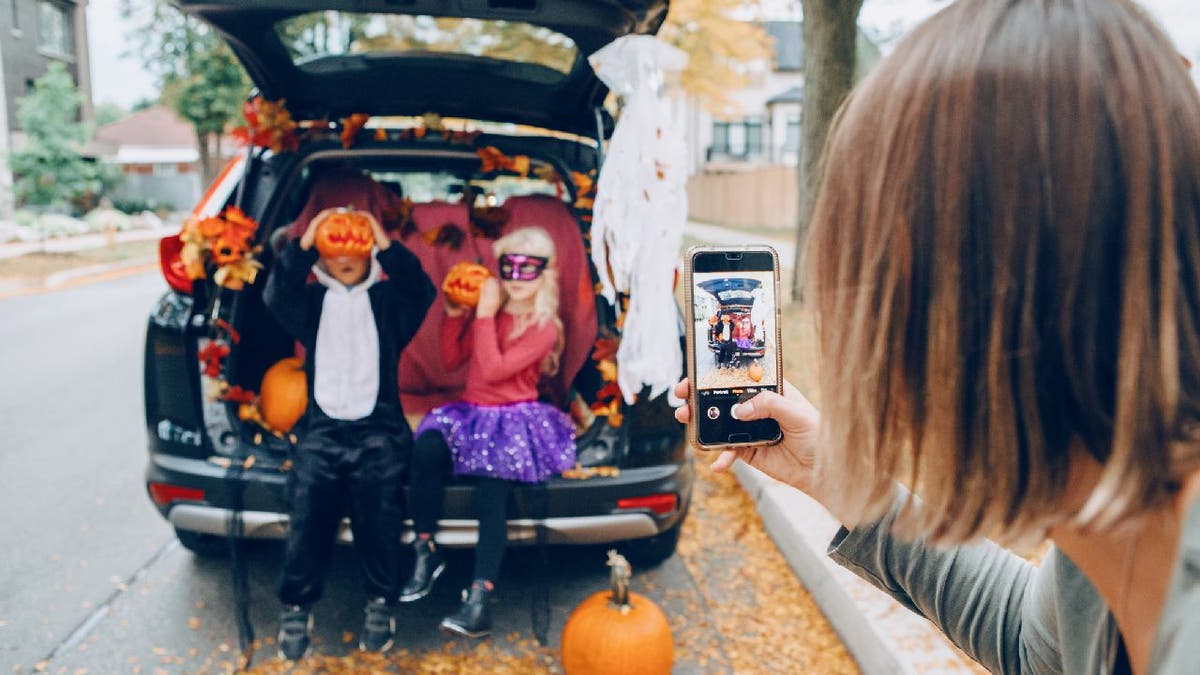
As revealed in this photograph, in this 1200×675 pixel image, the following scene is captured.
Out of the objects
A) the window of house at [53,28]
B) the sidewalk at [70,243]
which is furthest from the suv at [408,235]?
the window of house at [53,28]

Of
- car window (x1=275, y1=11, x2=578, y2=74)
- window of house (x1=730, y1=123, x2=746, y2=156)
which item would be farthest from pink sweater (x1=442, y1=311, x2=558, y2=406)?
window of house (x1=730, y1=123, x2=746, y2=156)

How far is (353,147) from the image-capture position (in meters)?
4.05

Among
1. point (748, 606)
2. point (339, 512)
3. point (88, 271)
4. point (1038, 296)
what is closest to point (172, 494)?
point (339, 512)

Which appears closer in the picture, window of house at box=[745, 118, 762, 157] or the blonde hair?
the blonde hair

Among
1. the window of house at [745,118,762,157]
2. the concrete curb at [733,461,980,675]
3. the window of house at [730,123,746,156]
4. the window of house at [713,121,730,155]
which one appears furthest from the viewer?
the window of house at [730,123,746,156]

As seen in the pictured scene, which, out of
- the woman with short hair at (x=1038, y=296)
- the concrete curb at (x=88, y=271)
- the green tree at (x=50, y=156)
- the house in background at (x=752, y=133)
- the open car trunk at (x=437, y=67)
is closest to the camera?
the woman with short hair at (x=1038, y=296)

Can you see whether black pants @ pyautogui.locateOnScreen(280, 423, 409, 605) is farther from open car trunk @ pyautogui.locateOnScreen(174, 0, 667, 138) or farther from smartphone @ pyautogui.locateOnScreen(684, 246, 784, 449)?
smartphone @ pyautogui.locateOnScreen(684, 246, 784, 449)

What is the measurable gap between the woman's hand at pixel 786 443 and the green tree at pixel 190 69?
70.6 feet

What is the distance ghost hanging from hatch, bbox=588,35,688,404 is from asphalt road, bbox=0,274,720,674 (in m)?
0.90

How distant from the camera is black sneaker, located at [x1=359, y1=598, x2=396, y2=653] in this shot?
3.38 metres

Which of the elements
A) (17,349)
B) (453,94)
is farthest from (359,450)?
(17,349)

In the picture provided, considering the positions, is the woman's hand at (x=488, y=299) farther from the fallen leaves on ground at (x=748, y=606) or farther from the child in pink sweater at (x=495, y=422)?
the fallen leaves on ground at (x=748, y=606)

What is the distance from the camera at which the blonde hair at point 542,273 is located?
3.95m

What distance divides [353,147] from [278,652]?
6.80ft
